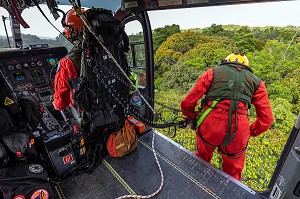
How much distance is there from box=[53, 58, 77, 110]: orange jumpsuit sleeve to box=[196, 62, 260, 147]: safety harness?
5.10ft

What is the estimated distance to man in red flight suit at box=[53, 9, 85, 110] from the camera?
174 cm

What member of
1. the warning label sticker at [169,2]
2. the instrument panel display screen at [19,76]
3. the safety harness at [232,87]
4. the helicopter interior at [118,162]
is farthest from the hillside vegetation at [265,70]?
the instrument panel display screen at [19,76]

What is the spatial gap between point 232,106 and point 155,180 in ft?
3.91

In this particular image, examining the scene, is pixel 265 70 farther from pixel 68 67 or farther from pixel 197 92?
pixel 68 67

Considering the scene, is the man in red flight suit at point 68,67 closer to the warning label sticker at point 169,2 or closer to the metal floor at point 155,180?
the metal floor at point 155,180

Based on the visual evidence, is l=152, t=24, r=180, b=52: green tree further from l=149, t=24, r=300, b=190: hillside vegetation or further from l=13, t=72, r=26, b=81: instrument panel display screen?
l=13, t=72, r=26, b=81: instrument panel display screen

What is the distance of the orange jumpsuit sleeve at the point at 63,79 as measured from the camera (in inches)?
68.6

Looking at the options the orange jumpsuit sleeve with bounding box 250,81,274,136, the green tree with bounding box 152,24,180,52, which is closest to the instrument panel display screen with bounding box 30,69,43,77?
the orange jumpsuit sleeve with bounding box 250,81,274,136

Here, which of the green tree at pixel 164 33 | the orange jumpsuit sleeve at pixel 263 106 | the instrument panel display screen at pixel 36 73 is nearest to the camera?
the orange jumpsuit sleeve at pixel 263 106

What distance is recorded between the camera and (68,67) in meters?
1.74

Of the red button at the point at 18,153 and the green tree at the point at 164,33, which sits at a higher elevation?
the green tree at the point at 164,33

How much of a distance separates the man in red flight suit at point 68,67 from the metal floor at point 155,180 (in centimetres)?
92

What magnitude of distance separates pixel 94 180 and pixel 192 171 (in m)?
1.15

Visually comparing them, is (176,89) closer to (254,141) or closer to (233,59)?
(254,141)
